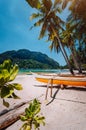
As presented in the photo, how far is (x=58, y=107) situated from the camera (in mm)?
7094

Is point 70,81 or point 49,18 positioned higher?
point 49,18

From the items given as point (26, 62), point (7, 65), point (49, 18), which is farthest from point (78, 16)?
point (26, 62)

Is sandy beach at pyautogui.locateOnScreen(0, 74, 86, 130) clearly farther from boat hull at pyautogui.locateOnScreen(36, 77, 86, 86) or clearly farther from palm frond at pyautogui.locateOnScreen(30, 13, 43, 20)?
palm frond at pyautogui.locateOnScreen(30, 13, 43, 20)

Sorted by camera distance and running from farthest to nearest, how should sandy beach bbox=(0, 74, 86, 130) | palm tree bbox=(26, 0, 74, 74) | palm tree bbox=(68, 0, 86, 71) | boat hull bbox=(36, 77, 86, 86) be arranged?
palm tree bbox=(26, 0, 74, 74), palm tree bbox=(68, 0, 86, 71), boat hull bbox=(36, 77, 86, 86), sandy beach bbox=(0, 74, 86, 130)

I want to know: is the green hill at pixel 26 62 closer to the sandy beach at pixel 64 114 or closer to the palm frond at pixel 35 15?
the palm frond at pixel 35 15

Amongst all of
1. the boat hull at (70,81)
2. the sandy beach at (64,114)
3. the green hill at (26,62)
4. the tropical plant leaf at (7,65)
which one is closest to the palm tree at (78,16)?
the boat hull at (70,81)

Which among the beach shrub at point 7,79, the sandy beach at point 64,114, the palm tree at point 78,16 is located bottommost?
the sandy beach at point 64,114

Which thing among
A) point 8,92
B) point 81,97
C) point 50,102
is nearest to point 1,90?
point 8,92

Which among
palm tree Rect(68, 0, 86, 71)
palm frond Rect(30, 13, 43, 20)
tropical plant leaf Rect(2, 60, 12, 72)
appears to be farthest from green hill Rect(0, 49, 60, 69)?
tropical plant leaf Rect(2, 60, 12, 72)

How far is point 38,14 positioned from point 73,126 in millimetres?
14517

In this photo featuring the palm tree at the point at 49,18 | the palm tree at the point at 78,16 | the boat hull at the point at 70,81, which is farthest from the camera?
the palm tree at the point at 49,18

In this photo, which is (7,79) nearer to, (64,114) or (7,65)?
(7,65)

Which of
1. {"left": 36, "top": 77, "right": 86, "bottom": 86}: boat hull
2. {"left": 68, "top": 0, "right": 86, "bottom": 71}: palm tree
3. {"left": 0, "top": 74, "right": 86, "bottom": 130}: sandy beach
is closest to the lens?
{"left": 0, "top": 74, "right": 86, "bottom": 130}: sandy beach

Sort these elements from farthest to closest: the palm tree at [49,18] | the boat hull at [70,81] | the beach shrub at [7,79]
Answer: the palm tree at [49,18], the boat hull at [70,81], the beach shrub at [7,79]
